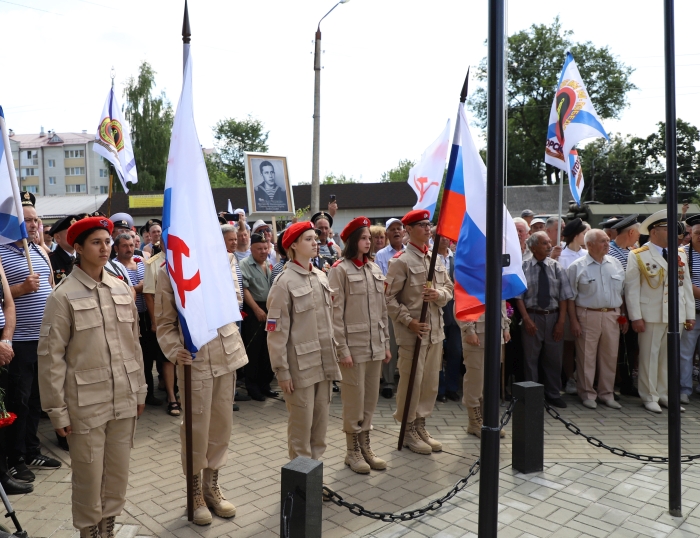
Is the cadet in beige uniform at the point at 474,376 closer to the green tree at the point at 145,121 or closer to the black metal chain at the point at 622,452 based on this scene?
the black metal chain at the point at 622,452

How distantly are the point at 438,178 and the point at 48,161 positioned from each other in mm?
101465

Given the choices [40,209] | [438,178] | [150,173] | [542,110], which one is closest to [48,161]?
[40,209]

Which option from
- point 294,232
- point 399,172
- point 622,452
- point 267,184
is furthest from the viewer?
point 399,172

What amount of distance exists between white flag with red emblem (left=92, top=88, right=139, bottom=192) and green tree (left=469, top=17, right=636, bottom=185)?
1730 inches

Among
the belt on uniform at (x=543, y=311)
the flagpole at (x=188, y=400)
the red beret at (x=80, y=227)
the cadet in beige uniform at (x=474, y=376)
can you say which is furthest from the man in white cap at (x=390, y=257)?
the red beret at (x=80, y=227)

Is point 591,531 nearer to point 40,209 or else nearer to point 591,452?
point 591,452

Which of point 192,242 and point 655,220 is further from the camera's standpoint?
point 655,220

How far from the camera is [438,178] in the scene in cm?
777

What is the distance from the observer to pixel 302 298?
191 inches

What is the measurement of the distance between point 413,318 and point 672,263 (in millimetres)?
2315

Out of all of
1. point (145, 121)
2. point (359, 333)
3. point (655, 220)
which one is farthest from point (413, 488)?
point (145, 121)

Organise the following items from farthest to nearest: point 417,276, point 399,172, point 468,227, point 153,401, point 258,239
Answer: point 399,172, point 258,239, point 153,401, point 417,276, point 468,227

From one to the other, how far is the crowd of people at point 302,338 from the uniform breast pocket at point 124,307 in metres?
0.01

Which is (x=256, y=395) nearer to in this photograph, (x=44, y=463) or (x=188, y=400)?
(x=44, y=463)
